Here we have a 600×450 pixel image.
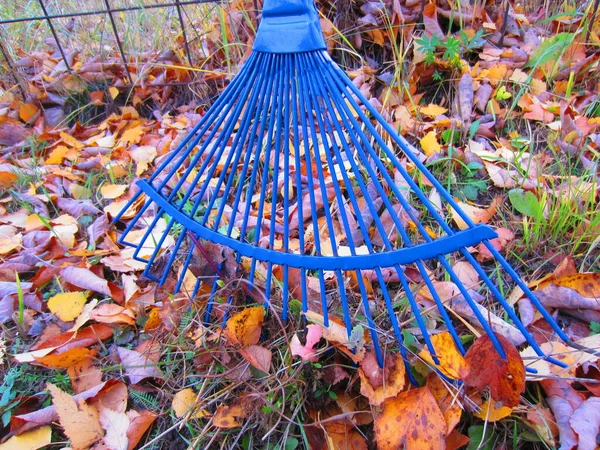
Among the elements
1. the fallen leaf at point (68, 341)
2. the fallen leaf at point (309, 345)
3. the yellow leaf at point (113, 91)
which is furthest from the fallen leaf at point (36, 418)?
the yellow leaf at point (113, 91)

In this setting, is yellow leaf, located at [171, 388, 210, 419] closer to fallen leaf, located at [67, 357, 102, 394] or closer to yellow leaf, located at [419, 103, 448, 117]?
fallen leaf, located at [67, 357, 102, 394]

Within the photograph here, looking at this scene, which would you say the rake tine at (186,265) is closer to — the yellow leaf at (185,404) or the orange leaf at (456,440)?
the yellow leaf at (185,404)

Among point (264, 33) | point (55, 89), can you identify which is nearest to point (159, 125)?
point (55, 89)

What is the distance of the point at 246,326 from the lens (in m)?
1.00

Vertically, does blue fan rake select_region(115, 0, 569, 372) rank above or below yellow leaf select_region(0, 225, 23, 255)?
above

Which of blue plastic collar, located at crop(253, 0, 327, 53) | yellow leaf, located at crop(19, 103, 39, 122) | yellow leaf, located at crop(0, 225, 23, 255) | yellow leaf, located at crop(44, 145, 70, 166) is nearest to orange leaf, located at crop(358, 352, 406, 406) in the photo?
blue plastic collar, located at crop(253, 0, 327, 53)

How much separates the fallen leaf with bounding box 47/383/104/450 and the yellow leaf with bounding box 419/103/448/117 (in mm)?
1431

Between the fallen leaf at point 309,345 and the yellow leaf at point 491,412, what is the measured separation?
1.14 feet

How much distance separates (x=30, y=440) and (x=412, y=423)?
0.83 m

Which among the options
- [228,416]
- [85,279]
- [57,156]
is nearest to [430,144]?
[228,416]

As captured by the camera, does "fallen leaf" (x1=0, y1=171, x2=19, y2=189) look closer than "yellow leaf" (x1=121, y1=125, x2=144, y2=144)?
Yes

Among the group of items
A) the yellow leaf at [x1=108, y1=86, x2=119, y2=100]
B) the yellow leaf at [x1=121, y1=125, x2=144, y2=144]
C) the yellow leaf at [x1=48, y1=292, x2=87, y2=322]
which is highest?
the yellow leaf at [x1=108, y1=86, x2=119, y2=100]

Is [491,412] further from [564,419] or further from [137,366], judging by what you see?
[137,366]

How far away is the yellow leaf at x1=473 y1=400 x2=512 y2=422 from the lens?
870 mm
